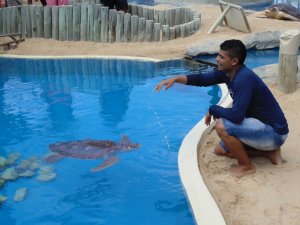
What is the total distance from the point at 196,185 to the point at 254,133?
67cm

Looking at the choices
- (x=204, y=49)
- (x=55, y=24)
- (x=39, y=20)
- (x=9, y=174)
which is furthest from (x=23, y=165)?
(x=39, y=20)

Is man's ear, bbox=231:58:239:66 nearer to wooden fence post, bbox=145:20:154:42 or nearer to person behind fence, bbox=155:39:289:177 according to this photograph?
person behind fence, bbox=155:39:289:177

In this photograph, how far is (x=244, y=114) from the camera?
3.79 meters

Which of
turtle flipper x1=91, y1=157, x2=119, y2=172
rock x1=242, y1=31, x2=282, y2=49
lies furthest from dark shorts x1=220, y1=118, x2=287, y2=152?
rock x1=242, y1=31, x2=282, y2=49

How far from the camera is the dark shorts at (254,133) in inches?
152

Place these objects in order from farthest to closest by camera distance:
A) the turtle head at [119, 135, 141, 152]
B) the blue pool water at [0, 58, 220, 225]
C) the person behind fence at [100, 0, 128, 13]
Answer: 1. the person behind fence at [100, 0, 128, 13]
2. the turtle head at [119, 135, 141, 152]
3. the blue pool water at [0, 58, 220, 225]

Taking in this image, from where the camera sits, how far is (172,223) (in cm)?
383

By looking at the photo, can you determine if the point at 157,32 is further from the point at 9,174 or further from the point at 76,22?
the point at 9,174

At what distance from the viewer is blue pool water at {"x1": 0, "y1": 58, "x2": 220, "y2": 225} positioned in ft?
13.5

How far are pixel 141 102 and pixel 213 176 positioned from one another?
10.2ft

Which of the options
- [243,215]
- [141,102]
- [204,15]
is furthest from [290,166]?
[204,15]

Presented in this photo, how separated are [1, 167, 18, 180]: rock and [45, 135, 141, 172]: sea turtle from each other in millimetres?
400

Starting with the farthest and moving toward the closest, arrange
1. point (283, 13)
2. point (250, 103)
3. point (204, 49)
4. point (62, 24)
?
point (283, 13)
point (62, 24)
point (204, 49)
point (250, 103)

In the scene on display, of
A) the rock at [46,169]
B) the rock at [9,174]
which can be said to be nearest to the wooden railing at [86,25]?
the rock at [46,169]
